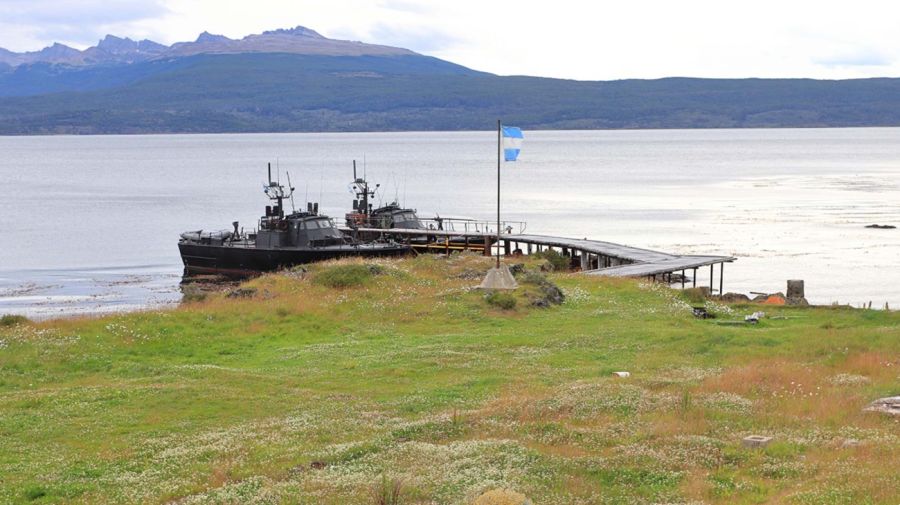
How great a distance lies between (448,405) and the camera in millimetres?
23016

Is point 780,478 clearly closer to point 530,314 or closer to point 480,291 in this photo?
point 530,314

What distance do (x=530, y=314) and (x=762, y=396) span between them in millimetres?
15503

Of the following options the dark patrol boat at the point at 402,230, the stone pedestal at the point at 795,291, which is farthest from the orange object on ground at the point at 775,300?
the dark patrol boat at the point at 402,230

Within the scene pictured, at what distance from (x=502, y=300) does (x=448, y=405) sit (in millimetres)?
15856

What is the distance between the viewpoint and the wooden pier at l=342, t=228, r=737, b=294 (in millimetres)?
54781

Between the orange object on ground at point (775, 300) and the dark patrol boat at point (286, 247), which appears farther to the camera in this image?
the dark patrol boat at point (286, 247)

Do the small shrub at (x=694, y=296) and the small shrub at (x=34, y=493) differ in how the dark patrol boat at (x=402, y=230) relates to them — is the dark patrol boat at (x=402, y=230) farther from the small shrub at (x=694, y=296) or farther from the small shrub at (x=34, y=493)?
the small shrub at (x=34, y=493)

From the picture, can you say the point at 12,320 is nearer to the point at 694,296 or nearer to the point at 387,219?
the point at 694,296

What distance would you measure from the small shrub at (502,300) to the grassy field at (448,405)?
32 centimetres

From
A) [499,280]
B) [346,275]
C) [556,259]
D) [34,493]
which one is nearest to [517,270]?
[499,280]

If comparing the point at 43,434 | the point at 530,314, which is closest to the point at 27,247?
the point at 530,314

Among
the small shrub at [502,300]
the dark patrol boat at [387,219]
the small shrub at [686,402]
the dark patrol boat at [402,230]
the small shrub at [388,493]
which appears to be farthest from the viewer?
the dark patrol boat at [387,219]

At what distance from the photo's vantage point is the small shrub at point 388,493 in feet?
50.8

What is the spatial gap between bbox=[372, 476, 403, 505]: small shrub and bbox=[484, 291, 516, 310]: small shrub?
2251cm
